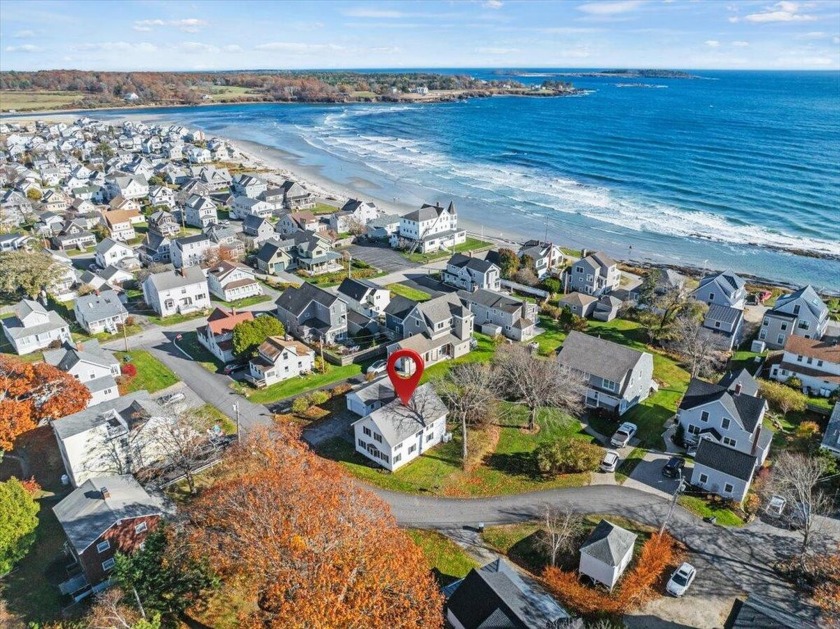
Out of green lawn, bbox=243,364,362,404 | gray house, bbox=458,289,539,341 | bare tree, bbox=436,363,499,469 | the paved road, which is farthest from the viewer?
gray house, bbox=458,289,539,341

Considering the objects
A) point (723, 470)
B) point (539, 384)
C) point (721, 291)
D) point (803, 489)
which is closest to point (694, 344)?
point (721, 291)

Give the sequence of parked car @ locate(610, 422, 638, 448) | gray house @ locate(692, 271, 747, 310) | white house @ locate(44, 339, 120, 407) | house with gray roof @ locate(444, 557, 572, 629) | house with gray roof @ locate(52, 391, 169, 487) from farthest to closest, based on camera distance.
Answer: gray house @ locate(692, 271, 747, 310), white house @ locate(44, 339, 120, 407), parked car @ locate(610, 422, 638, 448), house with gray roof @ locate(52, 391, 169, 487), house with gray roof @ locate(444, 557, 572, 629)

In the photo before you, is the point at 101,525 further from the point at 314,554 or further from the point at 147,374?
the point at 147,374

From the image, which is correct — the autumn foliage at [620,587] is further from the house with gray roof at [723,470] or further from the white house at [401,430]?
the white house at [401,430]

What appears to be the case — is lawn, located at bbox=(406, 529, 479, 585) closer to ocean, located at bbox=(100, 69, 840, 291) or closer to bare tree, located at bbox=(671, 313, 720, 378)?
bare tree, located at bbox=(671, 313, 720, 378)

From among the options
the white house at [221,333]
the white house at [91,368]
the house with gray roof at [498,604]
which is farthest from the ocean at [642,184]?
the house with gray roof at [498,604]

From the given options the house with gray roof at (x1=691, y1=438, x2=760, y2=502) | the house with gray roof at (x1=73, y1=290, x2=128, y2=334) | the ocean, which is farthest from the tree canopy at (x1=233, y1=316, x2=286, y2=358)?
the ocean

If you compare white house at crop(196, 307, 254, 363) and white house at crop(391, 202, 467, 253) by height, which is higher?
white house at crop(391, 202, 467, 253)

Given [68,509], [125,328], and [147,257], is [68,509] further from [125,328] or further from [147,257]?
[147,257]
